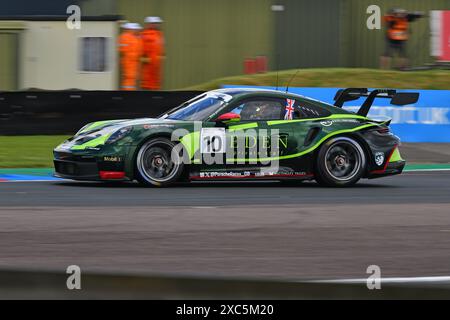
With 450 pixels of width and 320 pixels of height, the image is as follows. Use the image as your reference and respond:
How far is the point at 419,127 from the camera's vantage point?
1823 cm

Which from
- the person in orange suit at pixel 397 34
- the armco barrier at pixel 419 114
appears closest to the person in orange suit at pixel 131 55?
the armco barrier at pixel 419 114

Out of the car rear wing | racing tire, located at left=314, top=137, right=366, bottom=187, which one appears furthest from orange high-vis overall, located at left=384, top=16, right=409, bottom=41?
racing tire, located at left=314, top=137, right=366, bottom=187

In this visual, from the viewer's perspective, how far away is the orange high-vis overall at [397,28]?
24.0m

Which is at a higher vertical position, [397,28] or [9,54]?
[397,28]

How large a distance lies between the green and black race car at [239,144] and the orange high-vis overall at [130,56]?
29.3 ft

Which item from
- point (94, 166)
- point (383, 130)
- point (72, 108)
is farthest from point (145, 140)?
point (72, 108)

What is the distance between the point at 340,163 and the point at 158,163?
7.33ft

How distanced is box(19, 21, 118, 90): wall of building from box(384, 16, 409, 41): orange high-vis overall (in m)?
6.55

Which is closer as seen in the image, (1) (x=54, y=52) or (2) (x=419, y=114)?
(2) (x=419, y=114)

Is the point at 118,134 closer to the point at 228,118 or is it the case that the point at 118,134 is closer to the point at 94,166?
the point at 94,166

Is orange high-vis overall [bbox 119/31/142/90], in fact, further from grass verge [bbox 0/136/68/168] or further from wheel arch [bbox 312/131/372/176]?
wheel arch [bbox 312/131/372/176]

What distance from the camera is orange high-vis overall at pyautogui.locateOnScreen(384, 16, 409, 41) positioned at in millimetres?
23953

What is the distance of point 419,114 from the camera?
18.2m

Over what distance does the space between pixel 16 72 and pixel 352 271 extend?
59.4 feet
